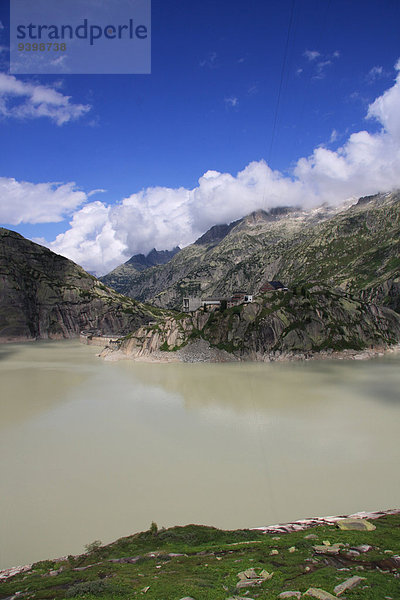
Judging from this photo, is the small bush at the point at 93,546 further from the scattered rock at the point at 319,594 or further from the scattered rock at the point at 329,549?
the scattered rock at the point at 319,594

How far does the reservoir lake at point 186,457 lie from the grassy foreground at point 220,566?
3.16 metres

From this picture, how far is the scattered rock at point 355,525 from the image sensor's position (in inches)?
525

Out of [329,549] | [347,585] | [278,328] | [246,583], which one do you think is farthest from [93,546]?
[278,328]

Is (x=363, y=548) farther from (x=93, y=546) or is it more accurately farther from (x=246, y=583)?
(x=93, y=546)

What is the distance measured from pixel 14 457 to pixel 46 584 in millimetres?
17424

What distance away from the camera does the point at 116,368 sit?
66.4 metres

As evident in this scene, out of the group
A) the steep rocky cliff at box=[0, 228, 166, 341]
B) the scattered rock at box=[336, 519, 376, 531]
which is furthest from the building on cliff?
the scattered rock at box=[336, 519, 376, 531]

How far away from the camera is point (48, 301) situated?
137 m

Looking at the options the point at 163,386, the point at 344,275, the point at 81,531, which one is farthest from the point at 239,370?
the point at 344,275

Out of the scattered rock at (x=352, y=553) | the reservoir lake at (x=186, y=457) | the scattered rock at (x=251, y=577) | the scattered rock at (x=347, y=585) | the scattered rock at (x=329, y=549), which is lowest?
the reservoir lake at (x=186, y=457)

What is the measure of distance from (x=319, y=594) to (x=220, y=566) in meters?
4.08

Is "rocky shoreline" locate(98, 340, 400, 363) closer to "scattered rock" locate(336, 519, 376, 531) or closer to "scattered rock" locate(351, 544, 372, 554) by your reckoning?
"scattered rock" locate(336, 519, 376, 531)

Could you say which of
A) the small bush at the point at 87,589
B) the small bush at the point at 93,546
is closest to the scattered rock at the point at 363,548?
the small bush at the point at 87,589

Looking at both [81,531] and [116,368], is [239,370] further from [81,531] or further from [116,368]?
[81,531]
